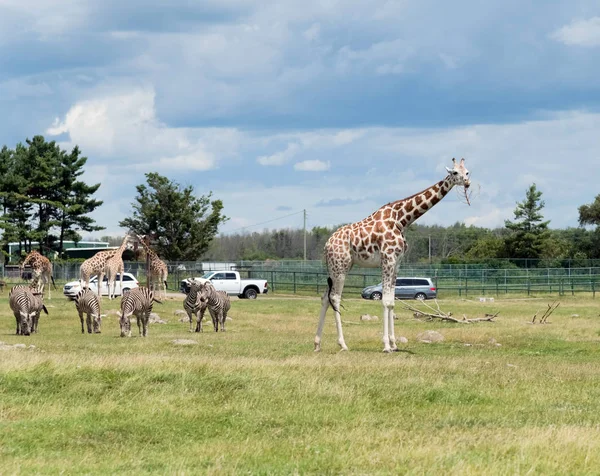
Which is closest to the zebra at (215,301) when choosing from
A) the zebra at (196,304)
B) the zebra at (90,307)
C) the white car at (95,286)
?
the zebra at (196,304)

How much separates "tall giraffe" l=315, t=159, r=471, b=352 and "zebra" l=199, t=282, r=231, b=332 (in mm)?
8604

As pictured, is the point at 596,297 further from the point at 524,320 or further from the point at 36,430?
the point at 36,430

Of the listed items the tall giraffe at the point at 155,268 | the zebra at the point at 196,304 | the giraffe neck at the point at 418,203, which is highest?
the giraffe neck at the point at 418,203

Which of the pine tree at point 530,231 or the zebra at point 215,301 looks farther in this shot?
the pine tree at point 530,231

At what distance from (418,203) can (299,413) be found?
337 inches

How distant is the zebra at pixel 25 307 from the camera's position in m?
25.0

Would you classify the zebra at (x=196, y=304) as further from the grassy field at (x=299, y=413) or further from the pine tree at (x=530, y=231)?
the pine tree at (x=530, y=231)

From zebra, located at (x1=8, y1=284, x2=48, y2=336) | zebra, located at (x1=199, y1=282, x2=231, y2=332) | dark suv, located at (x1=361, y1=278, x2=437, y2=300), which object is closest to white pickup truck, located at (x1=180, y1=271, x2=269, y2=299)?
dark suv, located at (x1=361, y1=278, x2=437, y2=300)

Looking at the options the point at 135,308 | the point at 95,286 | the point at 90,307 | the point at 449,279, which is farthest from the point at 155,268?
the point at 449,279

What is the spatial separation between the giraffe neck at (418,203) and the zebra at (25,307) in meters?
12.3

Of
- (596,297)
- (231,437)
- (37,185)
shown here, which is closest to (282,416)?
(231,437)

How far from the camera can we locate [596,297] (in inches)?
2061

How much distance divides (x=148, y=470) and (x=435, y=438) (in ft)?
10.4

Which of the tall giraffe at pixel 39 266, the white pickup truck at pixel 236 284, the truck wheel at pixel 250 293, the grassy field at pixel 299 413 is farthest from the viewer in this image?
the truck wheel at pixel 250 293
